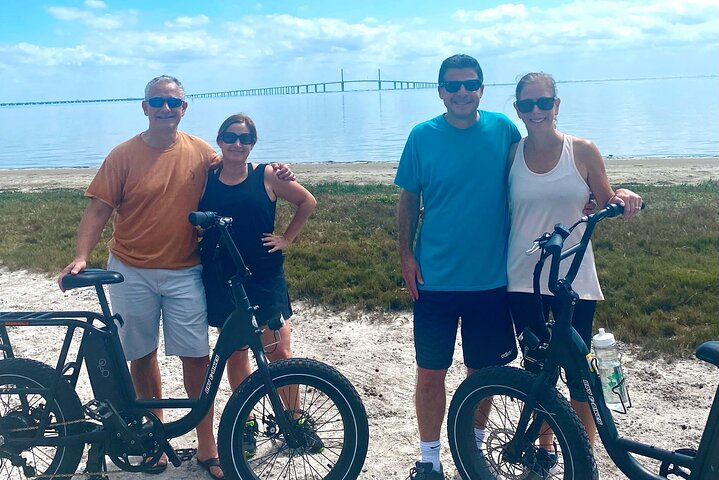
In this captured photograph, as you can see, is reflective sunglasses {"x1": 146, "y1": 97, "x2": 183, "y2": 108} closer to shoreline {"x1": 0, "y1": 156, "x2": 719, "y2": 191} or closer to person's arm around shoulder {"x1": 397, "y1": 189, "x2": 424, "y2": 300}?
person's arm around shoulder {"x1": 397, "y1": 189, "x2": 424, "y2": 300}

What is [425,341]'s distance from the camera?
12.6ft

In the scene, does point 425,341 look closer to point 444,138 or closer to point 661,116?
point 444,138

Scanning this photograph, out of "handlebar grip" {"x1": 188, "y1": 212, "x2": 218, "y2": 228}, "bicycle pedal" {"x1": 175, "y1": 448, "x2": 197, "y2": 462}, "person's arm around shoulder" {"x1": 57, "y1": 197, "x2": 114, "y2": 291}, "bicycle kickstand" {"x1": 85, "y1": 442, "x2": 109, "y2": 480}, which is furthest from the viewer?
"bicycle pedal" {"x1": 175, "y1": 448, "x2": 197, "y2": 462}

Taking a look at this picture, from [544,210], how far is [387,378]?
238 centimetres

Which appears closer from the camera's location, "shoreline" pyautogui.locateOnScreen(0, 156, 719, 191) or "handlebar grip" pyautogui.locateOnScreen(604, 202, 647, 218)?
"handlebar grip" pyautogui.locateOnScreen(604, 202, 647, 218)

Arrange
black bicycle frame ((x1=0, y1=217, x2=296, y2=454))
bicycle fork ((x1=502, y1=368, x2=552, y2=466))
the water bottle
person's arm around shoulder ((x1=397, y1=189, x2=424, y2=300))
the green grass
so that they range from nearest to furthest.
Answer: bicycle fork ((x1=502, y1=368, x2=552, y2=466)) < the water bottle < black bicycle frame ((x1=0, y1=217, x2=296, y2=454)) < person's arm around shoulder ((x1=397, y1=189, x2=424, y2=300)) < the green grass

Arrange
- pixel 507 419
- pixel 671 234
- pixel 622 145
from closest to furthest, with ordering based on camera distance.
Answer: pixel 507 419
pixel 671 234
pixel 622 145

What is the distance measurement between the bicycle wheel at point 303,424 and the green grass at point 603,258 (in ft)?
10.6

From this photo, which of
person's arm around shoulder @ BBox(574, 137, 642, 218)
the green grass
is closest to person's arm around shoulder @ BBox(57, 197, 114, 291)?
person's arm around shoulder @ BBox(574, 137, 642, 218)

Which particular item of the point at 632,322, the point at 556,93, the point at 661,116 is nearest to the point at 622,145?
the point at 661,116

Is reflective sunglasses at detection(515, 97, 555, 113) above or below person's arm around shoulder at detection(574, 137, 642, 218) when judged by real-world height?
above

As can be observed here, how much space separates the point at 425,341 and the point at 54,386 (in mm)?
2070

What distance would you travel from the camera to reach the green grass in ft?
20.8

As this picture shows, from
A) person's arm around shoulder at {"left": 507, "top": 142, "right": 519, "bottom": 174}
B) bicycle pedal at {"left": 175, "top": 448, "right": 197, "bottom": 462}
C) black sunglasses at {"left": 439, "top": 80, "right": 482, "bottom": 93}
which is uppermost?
black sunglasses at {"left": 439, "top": 80, "right": 482, "bottom": 93}
